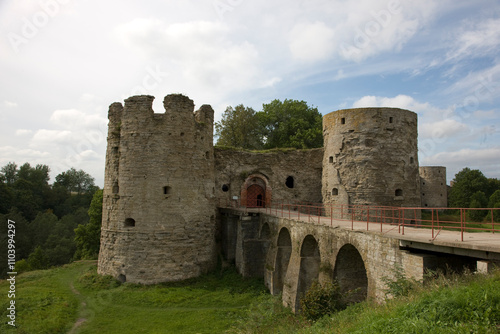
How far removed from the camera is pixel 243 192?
21.8 meters

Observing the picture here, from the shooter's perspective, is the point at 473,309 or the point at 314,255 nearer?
the point at 473,309

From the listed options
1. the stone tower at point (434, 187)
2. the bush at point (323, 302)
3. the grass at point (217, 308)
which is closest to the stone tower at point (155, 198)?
the grass at point (217, 308)

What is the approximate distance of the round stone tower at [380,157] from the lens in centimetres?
1698

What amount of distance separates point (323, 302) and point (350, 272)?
144 cm

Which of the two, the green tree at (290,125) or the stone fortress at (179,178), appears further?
the green tree at (290,125)

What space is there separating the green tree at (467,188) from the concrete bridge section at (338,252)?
32.3 metres

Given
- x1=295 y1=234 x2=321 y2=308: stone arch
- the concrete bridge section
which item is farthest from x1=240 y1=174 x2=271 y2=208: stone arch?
x1=295 y1=234 x2=321 y2=308: stone arch

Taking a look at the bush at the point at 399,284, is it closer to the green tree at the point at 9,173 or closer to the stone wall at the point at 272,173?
the stone wall at the point at 272,173

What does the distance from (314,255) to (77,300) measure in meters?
10.4

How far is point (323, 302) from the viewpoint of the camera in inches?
Result: 406

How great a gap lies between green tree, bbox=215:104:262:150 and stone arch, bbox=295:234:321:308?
1922 centimetres

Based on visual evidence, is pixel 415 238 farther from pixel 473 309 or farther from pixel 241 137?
pixel 241 137

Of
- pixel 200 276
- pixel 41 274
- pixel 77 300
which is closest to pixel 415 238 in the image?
pixel 200 276

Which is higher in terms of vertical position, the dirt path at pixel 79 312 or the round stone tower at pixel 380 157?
the round stone tower at pixel 380 157
